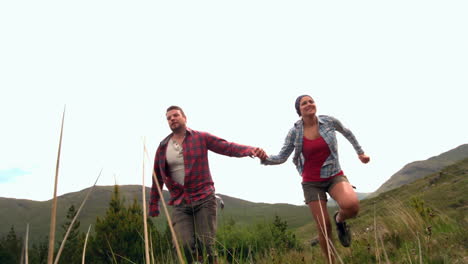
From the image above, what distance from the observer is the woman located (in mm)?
4418

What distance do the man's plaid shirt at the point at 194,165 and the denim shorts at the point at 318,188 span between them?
1.00m

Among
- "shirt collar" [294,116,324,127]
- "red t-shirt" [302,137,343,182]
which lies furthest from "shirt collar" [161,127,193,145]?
"red t-shirt" [302,137,343,182]

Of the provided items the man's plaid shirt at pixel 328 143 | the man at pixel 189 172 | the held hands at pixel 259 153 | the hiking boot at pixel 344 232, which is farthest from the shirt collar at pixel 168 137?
the hiking boot at pixel 344 232

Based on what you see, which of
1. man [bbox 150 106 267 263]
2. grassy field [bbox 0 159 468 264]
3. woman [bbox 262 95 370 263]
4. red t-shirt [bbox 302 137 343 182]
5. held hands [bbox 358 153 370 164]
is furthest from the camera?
held hands [bbox 358 153 370 164]

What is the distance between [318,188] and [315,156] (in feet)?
1.43

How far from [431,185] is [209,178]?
243 feet

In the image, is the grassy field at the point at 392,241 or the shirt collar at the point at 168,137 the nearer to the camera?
the grassy field at the point at 392,241

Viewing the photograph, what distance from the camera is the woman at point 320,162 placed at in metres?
4.42

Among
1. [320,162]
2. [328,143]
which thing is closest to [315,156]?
[320,162]

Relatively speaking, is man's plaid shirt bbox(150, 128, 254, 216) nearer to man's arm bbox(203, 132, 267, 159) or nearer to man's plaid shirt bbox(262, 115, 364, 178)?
man's arm bbox(203, 132, 267, 159)

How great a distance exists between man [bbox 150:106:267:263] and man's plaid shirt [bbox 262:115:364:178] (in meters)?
0.31

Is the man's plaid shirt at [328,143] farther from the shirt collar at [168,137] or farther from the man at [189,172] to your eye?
the shirt collar at [168,137]

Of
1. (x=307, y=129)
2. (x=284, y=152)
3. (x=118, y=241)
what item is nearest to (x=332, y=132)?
(x=307, y=129)

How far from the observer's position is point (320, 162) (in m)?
4.64
